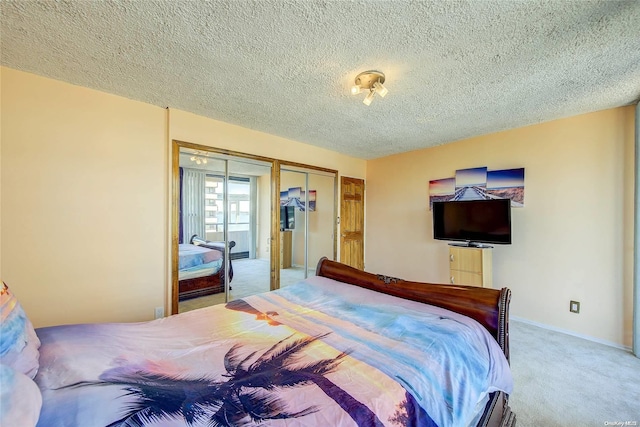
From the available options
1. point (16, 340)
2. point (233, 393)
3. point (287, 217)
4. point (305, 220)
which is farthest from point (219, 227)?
point (233, 393)


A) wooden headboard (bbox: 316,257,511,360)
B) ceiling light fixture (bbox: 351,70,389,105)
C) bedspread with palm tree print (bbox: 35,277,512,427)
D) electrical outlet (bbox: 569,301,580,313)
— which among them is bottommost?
electrical outlet (bbox: 569,301,580,313)

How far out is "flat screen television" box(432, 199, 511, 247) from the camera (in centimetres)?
314

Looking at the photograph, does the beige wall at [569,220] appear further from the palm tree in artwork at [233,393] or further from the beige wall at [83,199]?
the beige wall at [83,199]

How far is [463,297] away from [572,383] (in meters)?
1.36

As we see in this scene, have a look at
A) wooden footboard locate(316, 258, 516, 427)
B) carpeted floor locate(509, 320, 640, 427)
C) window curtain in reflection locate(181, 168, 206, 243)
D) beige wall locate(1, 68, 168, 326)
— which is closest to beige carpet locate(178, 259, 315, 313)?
window curtain in reflection locate(181, 168, 206, 243)

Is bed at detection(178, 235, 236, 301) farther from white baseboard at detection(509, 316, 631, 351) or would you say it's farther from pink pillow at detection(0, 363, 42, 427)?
white baseboard at detection(509, 316, 631, 351)

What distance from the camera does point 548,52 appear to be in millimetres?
1780

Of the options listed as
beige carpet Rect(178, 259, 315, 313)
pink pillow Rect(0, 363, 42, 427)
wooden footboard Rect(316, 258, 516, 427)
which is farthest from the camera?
beige carpet Rect(178, 259, 315, 313)

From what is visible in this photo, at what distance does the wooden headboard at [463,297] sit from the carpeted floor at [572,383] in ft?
2.04

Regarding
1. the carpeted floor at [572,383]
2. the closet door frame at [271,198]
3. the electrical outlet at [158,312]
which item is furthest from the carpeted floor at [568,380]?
the closet door frame at [271,198]

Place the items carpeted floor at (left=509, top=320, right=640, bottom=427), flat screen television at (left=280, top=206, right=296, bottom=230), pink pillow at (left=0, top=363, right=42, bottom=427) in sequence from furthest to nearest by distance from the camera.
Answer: flat screen television at (left=280, top=206, right=296, bottom=230), carpeted floor at (left=509, top=320, right=640, bottom=427), pink pillow at (left=0, top=363, right=42, bottom=427)

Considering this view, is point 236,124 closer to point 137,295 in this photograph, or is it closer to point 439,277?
point 137,295

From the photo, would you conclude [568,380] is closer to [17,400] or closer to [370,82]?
[370,82]

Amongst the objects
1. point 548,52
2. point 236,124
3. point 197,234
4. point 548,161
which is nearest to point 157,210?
point 197,234
